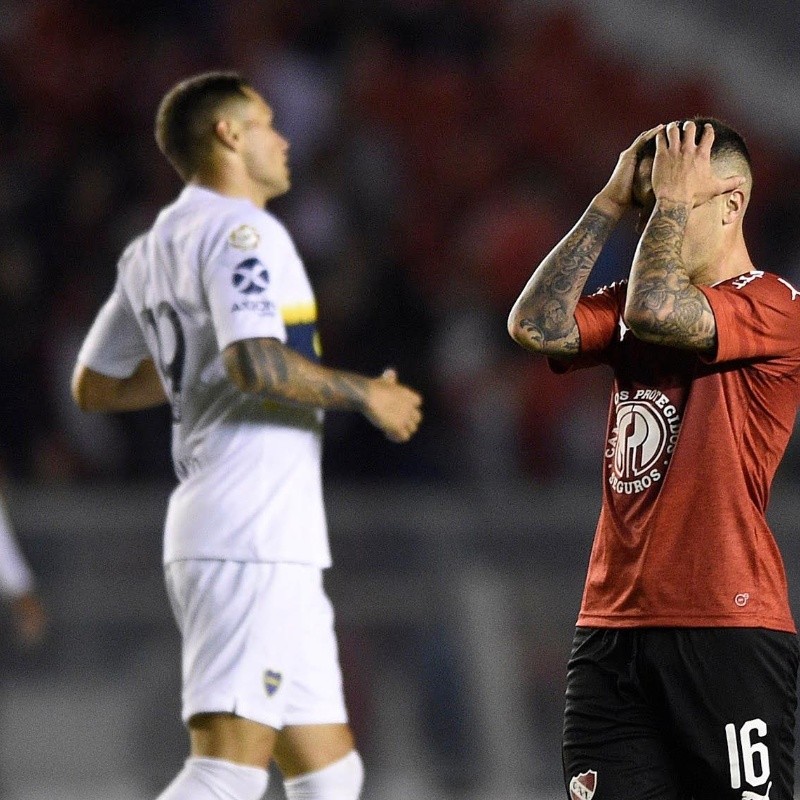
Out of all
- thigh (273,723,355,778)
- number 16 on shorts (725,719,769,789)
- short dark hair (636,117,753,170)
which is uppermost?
short dark hair (636,117,753,170)

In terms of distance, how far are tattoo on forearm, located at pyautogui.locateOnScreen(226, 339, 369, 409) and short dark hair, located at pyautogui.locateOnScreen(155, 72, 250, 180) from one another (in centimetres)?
66

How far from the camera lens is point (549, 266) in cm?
310

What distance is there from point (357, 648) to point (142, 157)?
4.28m

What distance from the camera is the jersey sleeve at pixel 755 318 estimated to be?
287cm

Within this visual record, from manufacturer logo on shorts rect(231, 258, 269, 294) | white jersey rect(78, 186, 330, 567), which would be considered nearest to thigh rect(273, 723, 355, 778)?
white jersey rect(78, 186, 330, 567)

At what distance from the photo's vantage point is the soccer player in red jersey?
113 inches

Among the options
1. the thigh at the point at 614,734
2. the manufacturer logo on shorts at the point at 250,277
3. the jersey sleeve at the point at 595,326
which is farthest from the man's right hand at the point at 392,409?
the thigh at the point at 614,734

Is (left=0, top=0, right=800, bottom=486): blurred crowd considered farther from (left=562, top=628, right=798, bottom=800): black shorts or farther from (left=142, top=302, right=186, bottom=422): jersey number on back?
(left=562, top=628, right=798, bottom=800): black shorts

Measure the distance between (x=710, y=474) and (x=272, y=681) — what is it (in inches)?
49.7

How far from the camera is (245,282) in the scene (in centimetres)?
370

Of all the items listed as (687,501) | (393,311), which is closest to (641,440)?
(687,501)

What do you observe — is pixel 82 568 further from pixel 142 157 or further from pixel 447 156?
pixel 447 156

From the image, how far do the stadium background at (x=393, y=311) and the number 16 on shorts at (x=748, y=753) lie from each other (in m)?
3.21

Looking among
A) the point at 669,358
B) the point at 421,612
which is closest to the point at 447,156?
the point at 421,612
